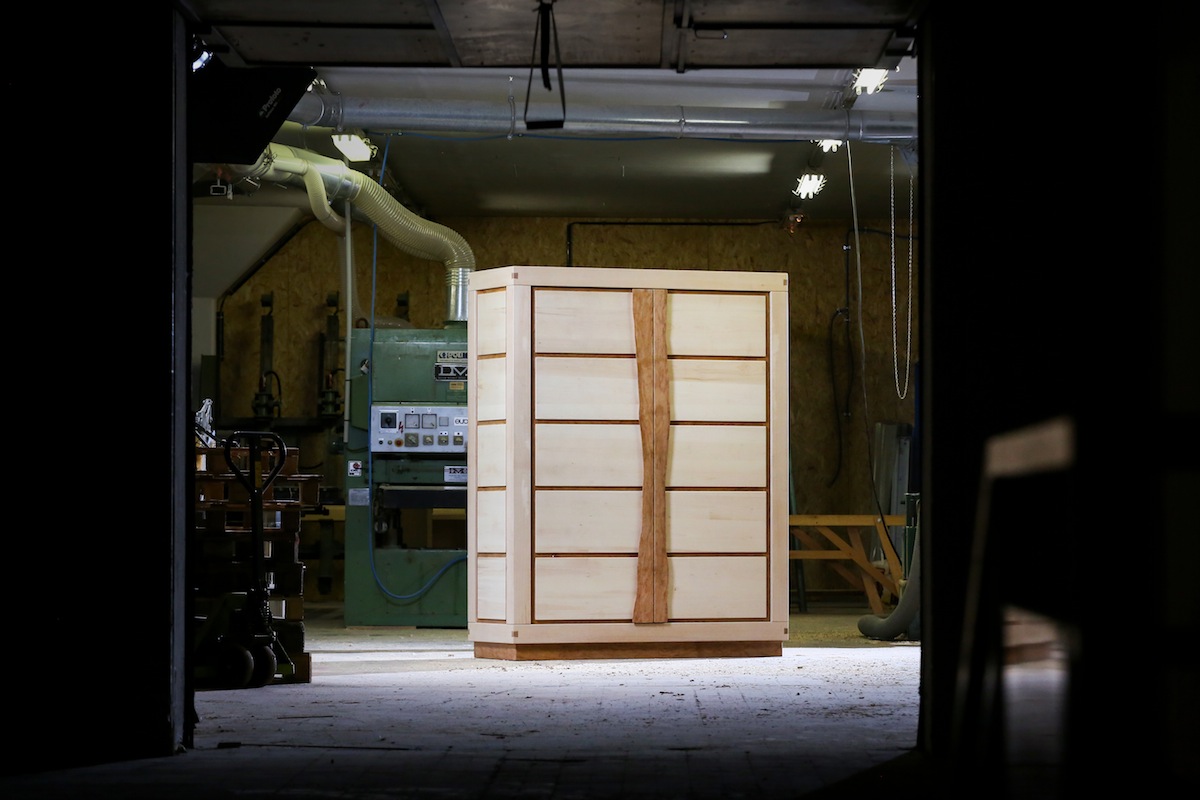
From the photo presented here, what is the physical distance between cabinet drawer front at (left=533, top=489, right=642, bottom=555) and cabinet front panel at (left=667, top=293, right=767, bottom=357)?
2.88 ft

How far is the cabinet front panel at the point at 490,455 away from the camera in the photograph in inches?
267

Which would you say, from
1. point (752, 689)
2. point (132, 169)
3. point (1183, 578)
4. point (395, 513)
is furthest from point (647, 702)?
point (395, 513)

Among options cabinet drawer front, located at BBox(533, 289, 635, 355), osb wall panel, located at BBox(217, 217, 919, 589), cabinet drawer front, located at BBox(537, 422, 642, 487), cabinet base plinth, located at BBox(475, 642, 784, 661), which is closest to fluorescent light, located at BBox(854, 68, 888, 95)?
cabinet drawer front, located at BBox(533, 289, 635, 355)

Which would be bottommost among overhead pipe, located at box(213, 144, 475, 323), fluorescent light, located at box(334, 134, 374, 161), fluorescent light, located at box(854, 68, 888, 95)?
overhead pipe, located at box(213, 144, 475, 323)

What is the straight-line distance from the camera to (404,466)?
A: 29.4 ft

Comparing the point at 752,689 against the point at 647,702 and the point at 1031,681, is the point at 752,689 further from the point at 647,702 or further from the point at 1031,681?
the point at 1031,681

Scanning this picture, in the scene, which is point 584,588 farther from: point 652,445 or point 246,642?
point 246,642

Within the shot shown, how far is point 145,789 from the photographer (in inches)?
133

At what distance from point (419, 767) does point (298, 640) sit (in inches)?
94.5

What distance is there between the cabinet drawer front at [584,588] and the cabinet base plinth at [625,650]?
17cm

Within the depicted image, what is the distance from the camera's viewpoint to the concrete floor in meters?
3.44

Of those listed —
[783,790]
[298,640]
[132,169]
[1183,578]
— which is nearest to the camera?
[783,790]

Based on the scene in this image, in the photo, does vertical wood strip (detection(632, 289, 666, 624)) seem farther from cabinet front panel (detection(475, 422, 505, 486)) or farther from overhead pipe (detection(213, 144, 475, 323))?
overhead pipe (detection(213, 144, 475, 323))

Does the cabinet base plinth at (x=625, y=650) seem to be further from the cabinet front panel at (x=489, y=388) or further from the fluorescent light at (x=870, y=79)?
the fluorescent light at (x=870, y=79)
